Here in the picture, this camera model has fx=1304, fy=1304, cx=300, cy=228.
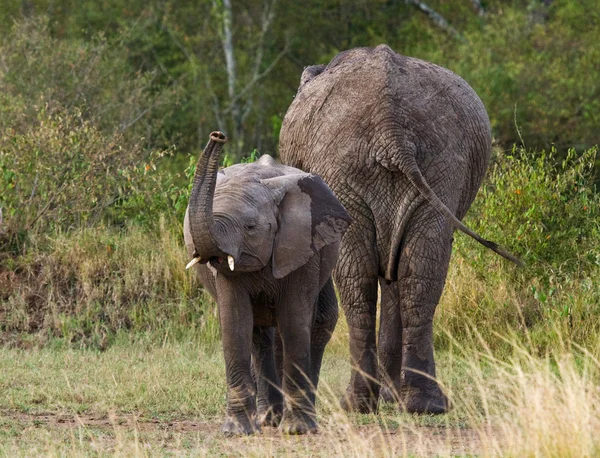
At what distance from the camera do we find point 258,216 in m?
6.96

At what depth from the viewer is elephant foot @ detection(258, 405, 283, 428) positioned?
7.70 meters

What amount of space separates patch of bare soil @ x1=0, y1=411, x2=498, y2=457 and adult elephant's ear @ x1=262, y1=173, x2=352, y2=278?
913mm

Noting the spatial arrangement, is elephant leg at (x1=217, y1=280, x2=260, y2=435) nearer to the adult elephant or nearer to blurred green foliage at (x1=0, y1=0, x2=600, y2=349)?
the adult elephant

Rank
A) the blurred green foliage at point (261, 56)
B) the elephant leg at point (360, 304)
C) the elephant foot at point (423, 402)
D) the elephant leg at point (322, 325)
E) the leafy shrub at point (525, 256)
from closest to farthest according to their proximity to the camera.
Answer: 1. the elephant leg at point (322, 325)
2. the elephant foot at point (423, 402)
3. the elephant leg at point (360, 304)
4. the leafy shrub at point (525, 256)
5. the blurred green foliage at point (261, 56)

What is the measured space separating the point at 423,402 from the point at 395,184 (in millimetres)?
1347

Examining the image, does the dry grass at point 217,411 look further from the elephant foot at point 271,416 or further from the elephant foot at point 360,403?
the elephant foot at point 271,416

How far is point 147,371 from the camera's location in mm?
9359

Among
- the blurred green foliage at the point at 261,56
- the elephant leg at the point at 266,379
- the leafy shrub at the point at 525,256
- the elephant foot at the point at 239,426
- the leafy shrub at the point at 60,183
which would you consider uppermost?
the blurred green foliage at the point at 261,56

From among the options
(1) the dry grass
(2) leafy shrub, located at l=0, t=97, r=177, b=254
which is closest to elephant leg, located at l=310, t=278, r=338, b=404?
(1) the dry grass

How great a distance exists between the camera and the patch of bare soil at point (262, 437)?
642 centimetres

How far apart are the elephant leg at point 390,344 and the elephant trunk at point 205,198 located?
2.36m

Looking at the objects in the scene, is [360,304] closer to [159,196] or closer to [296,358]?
[296,358]

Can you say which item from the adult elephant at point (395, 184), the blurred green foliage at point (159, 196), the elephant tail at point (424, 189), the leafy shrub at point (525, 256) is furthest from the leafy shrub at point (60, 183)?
the elephant tail at point (424, 189)

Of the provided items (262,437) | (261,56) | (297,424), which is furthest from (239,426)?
(261,56)
